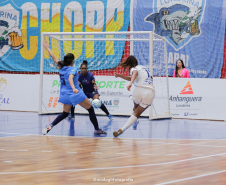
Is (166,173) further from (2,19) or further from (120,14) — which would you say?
(2,19)

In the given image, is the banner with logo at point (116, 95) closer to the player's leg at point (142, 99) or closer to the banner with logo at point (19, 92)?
the banner with logo at point (19, 92)

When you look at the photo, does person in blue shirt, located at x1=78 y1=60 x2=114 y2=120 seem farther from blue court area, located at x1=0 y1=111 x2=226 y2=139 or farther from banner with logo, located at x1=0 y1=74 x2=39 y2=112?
banner with logo, located at x1=0 y1=74 x2=39 y2=112

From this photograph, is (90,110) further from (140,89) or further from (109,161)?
(109,161)

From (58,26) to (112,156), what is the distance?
1499 centimetres

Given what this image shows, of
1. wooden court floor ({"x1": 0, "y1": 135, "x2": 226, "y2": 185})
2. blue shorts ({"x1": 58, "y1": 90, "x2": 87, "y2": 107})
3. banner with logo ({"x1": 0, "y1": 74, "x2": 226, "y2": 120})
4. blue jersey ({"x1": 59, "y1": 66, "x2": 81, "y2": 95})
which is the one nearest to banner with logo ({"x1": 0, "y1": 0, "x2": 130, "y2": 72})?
banner with logo ({"x1": 0, "y1": 74, "x2": 226, "y2": 120})

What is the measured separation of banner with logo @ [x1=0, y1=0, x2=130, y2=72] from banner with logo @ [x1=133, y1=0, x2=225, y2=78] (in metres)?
1.34

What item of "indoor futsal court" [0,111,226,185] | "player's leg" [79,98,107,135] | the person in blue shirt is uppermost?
the person in blue shirt

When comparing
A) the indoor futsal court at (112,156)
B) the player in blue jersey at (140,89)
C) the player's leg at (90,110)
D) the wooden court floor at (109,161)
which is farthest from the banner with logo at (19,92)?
the player in blue jersey at (140,89)

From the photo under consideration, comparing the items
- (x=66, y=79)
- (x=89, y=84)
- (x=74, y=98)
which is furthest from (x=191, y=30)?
(x=74, y=98)

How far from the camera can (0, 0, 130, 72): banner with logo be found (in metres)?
18.5

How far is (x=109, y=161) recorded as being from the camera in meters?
5.80

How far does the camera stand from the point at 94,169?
17.0 ft

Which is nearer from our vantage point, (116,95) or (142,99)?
(142,99)

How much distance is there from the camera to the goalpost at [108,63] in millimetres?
13875
